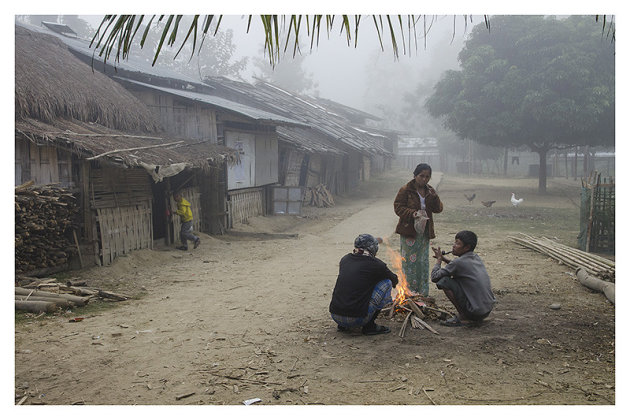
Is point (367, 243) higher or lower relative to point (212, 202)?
lower

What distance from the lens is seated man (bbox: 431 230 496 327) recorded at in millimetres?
4898

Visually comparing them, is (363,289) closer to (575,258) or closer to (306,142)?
(575,258)

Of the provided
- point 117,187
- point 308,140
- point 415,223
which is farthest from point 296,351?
point 308,140

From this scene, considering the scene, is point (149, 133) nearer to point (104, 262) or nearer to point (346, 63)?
point (104, 262)

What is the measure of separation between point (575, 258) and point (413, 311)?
15.1ft

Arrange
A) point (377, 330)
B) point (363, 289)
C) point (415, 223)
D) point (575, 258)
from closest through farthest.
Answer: point (363, 289) < point (377, 330) < point (415, 223) < point (575, 258)

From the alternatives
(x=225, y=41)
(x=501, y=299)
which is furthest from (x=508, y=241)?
(x=225, y=41)

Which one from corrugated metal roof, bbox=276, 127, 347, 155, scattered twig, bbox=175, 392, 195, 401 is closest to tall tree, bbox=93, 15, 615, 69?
scattered twig, bbox=175, 392, 195, 401

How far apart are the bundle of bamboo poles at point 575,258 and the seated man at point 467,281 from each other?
324cm

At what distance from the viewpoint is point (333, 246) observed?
A: 36.4 ft

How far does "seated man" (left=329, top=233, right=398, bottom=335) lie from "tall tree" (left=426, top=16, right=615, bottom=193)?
16.4 m

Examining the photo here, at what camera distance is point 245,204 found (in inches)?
570

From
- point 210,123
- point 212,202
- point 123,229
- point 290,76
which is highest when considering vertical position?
point 290,76

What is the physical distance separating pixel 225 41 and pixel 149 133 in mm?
27886
